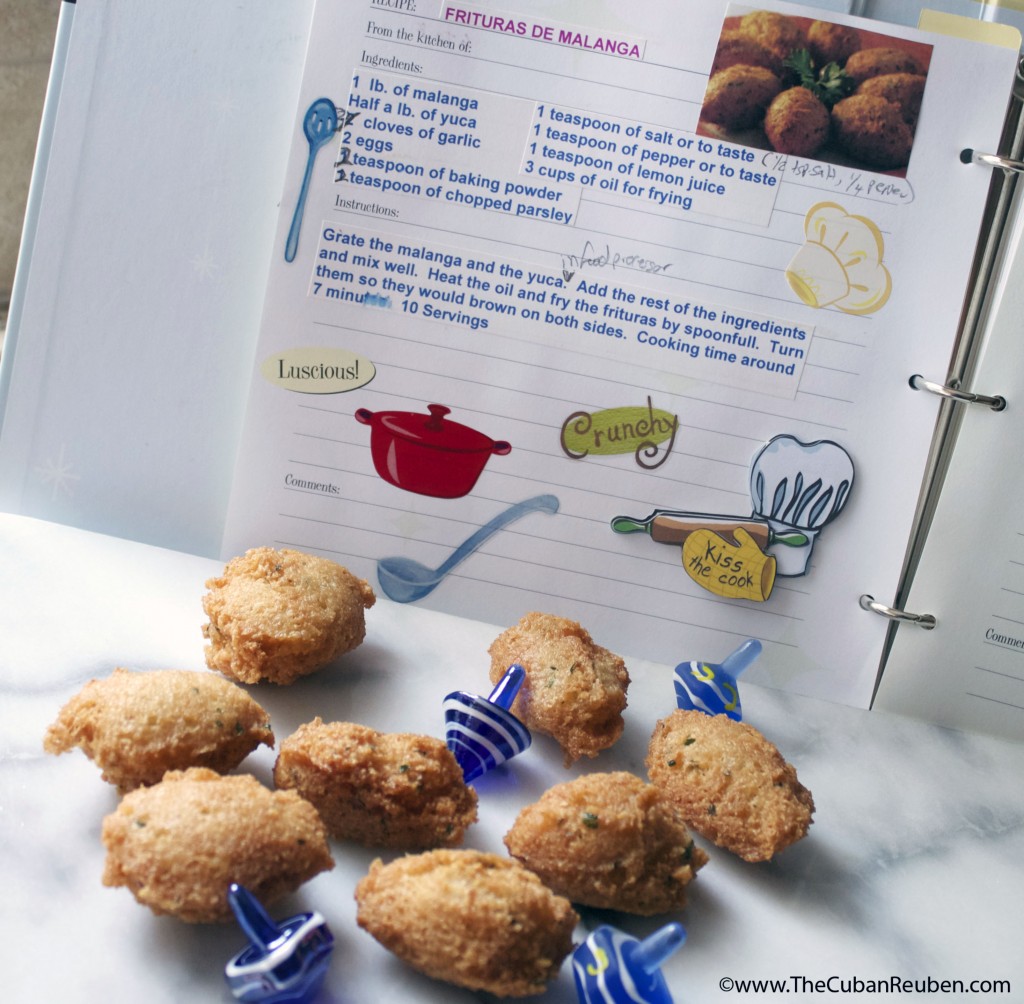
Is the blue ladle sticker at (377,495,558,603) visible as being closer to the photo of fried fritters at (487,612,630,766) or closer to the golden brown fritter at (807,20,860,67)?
the photo of fried fritters at (487,612,630,766)

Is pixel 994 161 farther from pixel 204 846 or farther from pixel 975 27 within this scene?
pixel 204 846

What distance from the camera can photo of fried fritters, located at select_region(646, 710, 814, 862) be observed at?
92 centimetres

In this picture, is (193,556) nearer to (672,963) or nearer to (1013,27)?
(672,963)

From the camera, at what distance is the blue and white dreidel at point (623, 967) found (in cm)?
74

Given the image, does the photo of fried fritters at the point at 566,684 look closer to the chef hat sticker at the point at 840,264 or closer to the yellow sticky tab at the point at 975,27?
the chef hat sticker at the point at 840,264


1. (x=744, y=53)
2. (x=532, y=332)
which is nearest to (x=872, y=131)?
(x=744, y=53)

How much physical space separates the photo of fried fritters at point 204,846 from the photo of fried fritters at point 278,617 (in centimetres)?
22

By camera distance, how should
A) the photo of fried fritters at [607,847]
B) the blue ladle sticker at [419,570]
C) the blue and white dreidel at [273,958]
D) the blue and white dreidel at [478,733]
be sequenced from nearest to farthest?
1. the blue and white dreidel at [273,958]
2. the photo of fried fritters at [607,847]
3. the blue and white dreidel at [478,733]
4. the blue ladle sticker at [419,570]

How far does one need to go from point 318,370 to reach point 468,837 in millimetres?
517

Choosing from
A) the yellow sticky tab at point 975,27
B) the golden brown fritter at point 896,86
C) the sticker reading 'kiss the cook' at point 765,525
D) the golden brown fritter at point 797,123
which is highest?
the yellow sticky tab at point 975,27

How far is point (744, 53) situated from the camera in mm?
1077

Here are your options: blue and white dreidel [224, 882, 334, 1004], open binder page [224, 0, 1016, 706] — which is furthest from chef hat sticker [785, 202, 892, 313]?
blue and white dreidel [224, 882, 334, 1004]

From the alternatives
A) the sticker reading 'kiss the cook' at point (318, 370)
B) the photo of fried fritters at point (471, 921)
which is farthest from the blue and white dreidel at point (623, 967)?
the sticker reading 'kiss the cook' at point (318, 370)

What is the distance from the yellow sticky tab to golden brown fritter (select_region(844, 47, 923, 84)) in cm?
4
